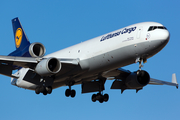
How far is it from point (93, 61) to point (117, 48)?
2638 mm

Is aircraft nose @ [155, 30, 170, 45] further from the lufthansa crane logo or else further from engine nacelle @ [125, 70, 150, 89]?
the lufthansa crane logo

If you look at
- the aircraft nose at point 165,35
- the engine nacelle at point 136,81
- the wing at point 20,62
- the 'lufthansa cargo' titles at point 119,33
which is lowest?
the engine nacelle at point 136,81

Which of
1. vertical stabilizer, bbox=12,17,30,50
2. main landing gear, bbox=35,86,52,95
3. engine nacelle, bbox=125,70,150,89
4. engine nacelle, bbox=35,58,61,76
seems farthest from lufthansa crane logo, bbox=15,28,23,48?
engine nacelle, bbox=125,70,150,89

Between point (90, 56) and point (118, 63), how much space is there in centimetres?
268

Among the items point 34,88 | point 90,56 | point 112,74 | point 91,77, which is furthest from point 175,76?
point 34,88

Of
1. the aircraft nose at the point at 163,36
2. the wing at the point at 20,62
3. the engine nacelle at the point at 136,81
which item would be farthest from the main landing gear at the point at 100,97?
the aircraft nose at the point at 163,36

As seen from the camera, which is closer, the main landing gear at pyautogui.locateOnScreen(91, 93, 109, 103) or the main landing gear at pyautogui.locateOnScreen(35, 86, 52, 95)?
the main landing gear at pyautogui.locateOnScreen(35, 86, 52, 95)

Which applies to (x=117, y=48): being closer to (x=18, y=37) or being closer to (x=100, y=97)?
(x=100, y=97)

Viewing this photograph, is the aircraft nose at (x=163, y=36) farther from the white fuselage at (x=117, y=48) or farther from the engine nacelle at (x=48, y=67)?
the engine nacelle at (x=48, y=67)

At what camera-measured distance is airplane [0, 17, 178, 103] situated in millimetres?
25328

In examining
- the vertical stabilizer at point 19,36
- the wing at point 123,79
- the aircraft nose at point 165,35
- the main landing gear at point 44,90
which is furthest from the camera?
the vertical stabilizer at point 19,36

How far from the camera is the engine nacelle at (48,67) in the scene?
88.1 ft

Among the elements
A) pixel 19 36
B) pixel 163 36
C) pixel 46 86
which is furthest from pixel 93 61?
pixel 19 36

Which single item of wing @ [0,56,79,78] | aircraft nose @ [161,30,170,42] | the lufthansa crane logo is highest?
the lufthansa crane logo
